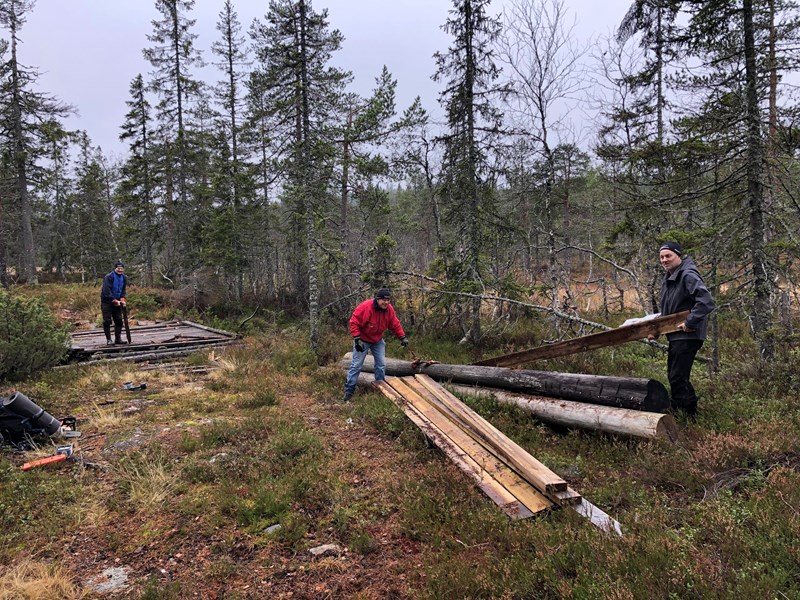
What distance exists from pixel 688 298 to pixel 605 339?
3.93 feet

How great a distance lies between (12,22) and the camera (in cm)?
2394

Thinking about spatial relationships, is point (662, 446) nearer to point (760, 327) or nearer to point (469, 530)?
point (469, 530)

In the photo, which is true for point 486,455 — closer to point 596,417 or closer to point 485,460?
point 485,460

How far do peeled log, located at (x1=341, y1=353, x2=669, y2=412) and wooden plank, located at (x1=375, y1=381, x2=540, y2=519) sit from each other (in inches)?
55.7

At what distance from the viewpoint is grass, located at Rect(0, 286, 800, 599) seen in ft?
10.3

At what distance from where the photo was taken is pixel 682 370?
5.42 m

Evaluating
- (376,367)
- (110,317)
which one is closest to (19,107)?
(110,317)

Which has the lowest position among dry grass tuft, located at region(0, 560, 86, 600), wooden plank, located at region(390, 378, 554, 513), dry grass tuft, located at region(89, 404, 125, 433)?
dry grass tuft, located at region(0, 560, 86, 600)

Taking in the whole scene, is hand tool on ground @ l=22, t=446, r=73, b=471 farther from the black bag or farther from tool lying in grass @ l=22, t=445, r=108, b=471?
the black bag

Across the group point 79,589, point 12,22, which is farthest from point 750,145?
point 12,22

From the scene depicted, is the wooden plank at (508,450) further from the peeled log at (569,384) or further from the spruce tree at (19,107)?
the spruce tree at (19,107)

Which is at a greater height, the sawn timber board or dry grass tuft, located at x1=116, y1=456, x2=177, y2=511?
the sawn timber board

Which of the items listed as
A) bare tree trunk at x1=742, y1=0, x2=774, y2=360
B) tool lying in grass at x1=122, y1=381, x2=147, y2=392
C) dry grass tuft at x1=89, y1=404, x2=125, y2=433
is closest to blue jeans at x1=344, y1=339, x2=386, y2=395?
dry grass tuft at x1=89, y1=404, x2=125, y2=433

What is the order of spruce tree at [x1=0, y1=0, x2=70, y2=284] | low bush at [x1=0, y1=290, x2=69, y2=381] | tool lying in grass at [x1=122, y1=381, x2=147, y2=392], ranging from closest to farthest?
1. low bush at [x1=0, y1=290, x2=69, y2=381]
2. tool lying in grass at [x1=122, y1=381, x2=147, y2=392]
3. spruce tree at [x1=0, y1=0, x2=70, y2=284]
